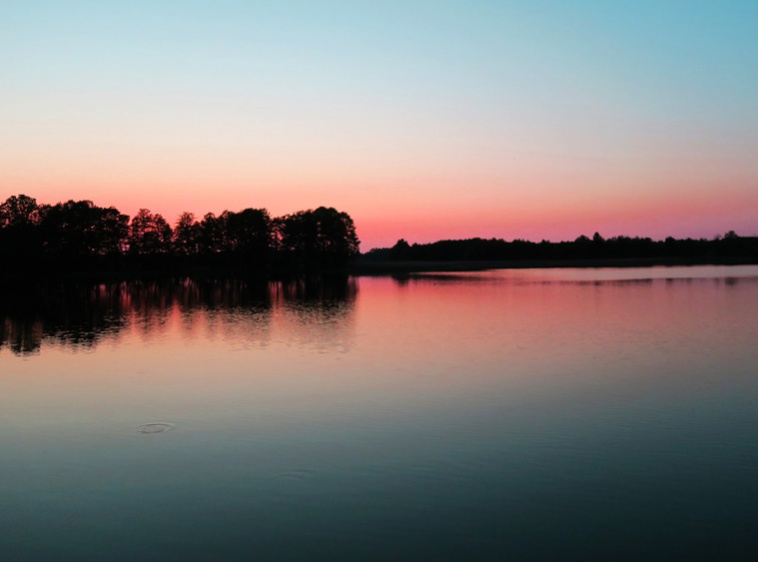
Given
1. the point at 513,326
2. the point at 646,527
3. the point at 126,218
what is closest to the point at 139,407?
the point at 646,527

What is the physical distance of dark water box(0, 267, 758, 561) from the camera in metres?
7.82

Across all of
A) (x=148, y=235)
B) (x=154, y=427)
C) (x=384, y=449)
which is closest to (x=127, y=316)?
(x=154, y=427)

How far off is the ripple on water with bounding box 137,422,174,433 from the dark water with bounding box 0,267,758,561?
8 cm

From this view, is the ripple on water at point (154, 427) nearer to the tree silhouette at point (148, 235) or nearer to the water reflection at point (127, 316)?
the water reflection at point (127, 316)

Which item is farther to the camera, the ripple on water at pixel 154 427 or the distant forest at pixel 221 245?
the distant forest at pixel 221 245

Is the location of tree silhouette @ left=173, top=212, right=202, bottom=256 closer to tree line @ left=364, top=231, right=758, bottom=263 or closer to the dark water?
tree line @ left=364, top=231, right=758, bottom=263

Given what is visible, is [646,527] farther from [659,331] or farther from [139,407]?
[659,331]

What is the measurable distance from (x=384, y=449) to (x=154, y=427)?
208 inches

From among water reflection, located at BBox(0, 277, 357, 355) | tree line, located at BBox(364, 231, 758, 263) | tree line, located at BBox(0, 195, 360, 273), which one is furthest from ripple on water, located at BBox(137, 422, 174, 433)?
tree line, located at BBox(364, 231, 758, 263)

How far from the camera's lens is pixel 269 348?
24359mm

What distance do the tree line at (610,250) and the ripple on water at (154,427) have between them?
16077 centimetres

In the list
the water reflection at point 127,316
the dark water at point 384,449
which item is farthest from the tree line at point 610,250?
the dark water at point 384,449

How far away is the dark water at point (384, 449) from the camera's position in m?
7.82

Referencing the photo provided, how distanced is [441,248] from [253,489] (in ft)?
624
